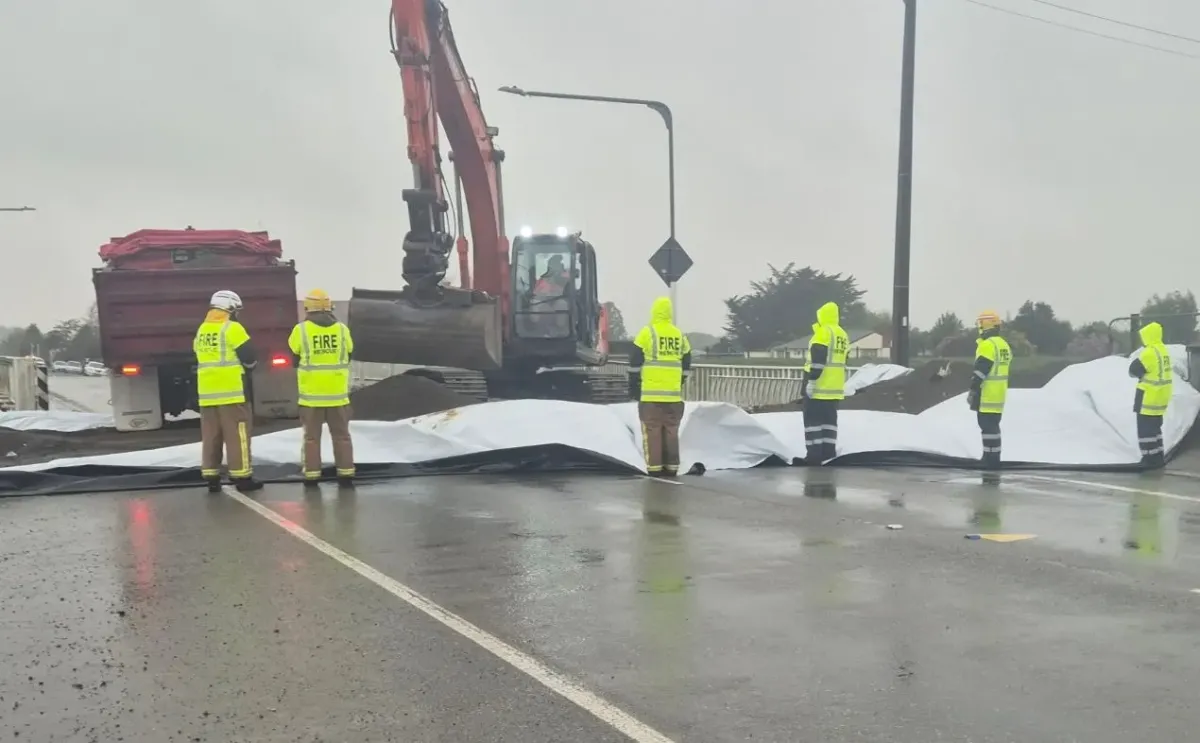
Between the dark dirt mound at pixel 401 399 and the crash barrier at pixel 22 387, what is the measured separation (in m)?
7.46

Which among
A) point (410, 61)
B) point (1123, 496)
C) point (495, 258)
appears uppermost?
point (410, 61)

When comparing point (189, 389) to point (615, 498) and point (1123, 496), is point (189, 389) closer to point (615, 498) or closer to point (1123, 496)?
point (615, 498)

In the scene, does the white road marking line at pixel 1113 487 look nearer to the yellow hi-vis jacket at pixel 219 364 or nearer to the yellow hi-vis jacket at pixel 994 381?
the yellow hi-vis jacket at pixel 994 381

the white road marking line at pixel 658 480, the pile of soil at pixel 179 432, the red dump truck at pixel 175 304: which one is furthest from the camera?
the red dump truck at pixel 175 304

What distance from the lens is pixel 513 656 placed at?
15.3 feet

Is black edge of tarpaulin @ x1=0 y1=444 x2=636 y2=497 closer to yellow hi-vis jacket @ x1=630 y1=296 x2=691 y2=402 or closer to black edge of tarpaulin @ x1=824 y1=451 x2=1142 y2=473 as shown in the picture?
yellow hi-vis jacket @ x1=630 y1=296 x2=691 y2=402

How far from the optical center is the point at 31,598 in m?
5.77

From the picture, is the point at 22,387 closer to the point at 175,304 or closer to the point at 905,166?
the point at 175,304

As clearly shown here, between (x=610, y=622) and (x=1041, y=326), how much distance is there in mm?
41812

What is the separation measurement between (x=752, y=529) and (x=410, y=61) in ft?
34.0

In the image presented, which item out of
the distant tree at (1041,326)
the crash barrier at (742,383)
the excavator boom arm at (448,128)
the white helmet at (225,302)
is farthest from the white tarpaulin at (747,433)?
the distant tree at (1041,326)

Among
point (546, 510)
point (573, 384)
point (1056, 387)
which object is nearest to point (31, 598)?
point (546, 510)

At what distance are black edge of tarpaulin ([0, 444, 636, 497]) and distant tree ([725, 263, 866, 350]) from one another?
71.6 metres

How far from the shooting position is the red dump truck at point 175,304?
15102mm
